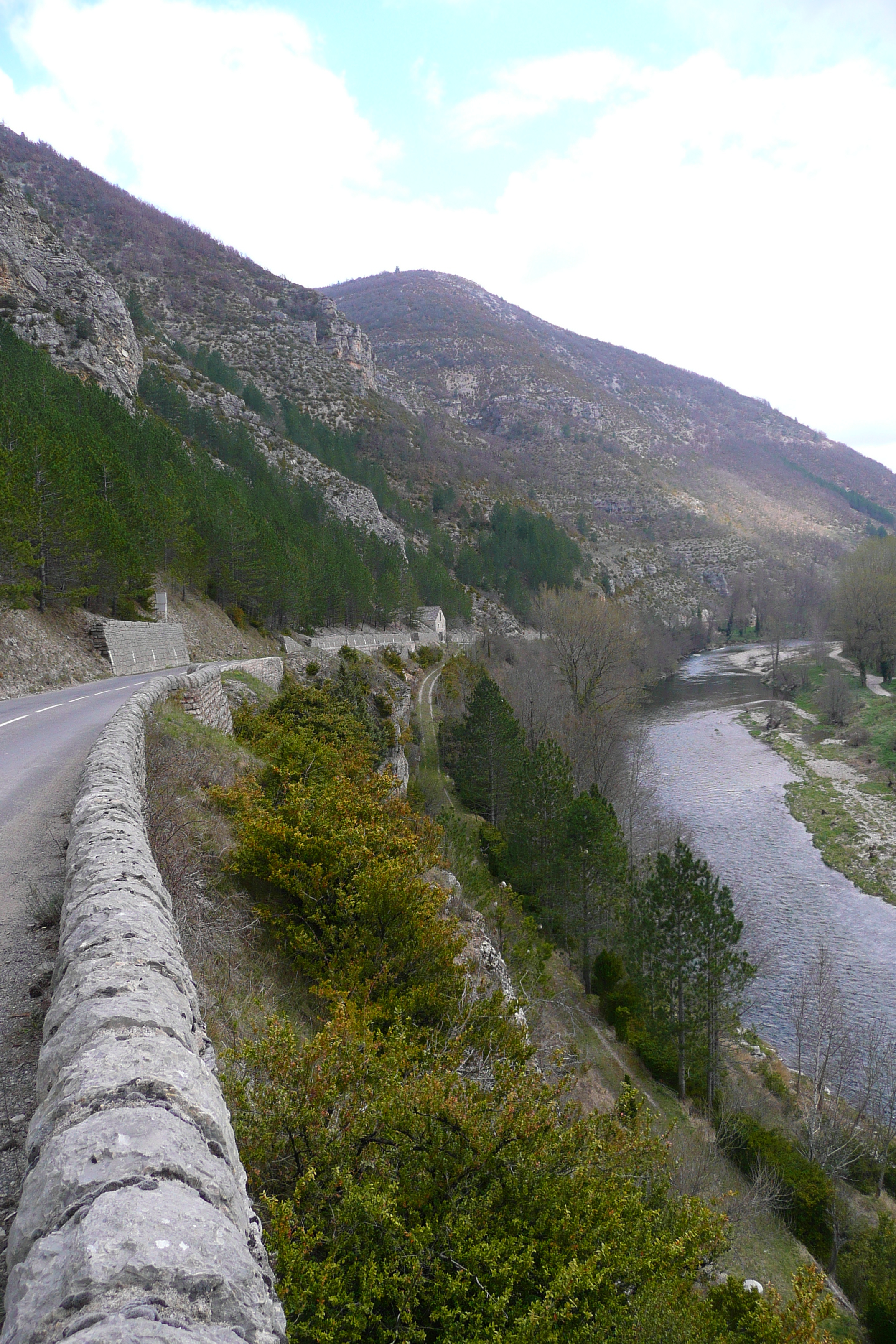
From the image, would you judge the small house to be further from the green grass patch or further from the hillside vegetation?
the hillside vegetation

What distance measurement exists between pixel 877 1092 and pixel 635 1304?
21.5 metres

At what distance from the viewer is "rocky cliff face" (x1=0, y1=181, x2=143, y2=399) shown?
57.4 meters

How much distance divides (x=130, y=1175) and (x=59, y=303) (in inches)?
3079

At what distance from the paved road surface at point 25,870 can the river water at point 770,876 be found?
78.0 ft

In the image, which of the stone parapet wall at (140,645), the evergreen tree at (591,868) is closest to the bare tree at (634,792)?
the evergreen tree at (591,868)

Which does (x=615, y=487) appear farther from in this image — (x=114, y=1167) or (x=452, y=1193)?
(x=114, y=1167)

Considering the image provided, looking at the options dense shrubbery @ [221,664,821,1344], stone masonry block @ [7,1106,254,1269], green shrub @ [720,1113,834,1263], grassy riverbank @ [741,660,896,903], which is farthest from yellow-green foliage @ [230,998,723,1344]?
grassy riverbank @ [741,660,896,903]

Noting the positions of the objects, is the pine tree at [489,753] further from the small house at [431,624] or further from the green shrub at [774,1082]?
the small house at [431,624]

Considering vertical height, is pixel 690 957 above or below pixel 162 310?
below

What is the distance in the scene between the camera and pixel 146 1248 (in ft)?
6.13

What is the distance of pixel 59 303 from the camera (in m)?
61.2

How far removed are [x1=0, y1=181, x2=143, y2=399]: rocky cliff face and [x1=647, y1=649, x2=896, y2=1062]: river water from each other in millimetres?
59938

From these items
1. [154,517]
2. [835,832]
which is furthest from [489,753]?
[154,517]

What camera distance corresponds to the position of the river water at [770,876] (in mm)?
23188
